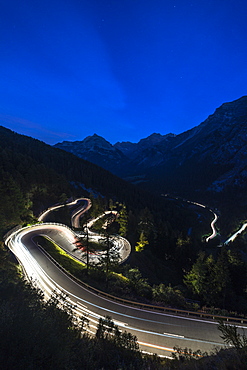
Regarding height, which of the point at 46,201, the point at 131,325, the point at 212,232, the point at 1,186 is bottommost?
the point at 131,325

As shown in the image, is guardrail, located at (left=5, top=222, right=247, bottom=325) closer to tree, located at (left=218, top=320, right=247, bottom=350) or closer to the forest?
the forest

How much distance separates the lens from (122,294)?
819 inches

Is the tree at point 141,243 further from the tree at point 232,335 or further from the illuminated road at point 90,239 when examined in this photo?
the tree at point 232,335

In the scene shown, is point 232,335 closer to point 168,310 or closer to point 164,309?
point 164,309

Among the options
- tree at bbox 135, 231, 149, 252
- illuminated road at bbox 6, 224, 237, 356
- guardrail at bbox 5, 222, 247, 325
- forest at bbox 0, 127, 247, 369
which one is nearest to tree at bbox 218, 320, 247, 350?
forest at bbox 0, 127, 247, 369

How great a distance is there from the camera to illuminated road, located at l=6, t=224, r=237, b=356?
13.9m

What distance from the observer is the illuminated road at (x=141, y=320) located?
1391 cm

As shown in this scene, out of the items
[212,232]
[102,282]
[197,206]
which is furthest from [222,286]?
[197,206]

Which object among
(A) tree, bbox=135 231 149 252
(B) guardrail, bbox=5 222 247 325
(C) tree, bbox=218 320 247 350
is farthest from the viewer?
(A) tree, bbox=135 231 149 252

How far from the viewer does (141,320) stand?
1612 cm

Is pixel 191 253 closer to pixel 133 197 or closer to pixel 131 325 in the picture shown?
pixel 131 325

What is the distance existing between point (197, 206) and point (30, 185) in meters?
138

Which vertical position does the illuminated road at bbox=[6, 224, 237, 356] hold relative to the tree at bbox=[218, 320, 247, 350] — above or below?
below

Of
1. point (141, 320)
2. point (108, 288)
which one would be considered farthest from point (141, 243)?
point (141, 320)
